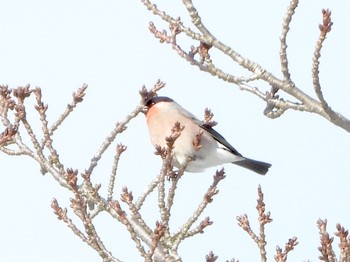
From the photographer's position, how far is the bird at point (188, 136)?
→ 6548 millimetres

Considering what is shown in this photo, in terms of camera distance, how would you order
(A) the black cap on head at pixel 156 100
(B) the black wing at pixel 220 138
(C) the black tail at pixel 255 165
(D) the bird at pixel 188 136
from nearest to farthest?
1. (D) the bird at pixel 188 136
2. (B) the black wing at pixel 220 138
3. (A) the black cap on head at pixel 156 100
4. (C) the black tail at pixel 255 165

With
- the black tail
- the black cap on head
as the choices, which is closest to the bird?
the black cap on head

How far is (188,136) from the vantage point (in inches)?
254

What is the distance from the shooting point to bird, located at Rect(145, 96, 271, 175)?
21.5 feet

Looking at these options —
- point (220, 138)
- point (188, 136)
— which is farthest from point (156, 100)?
point (188, 136)

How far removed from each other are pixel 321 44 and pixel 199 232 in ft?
3.93

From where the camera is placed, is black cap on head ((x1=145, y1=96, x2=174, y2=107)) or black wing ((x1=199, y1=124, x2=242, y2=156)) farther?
black cap on head ((x1=145, y1=96, x2=174, y2=107))

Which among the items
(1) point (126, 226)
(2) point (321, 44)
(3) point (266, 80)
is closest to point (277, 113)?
(3) point (266, 80)

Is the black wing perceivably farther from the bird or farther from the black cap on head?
the black cap on head

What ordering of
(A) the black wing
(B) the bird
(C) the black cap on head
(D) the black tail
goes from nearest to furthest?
(B) the bird < (A) the black wing < (C) the black cap on head < (D) the black tail

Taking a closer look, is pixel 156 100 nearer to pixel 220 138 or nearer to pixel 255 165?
pixel 220 138

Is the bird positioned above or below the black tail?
below

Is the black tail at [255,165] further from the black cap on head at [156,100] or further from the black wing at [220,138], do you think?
the black cap on head at [156,100]

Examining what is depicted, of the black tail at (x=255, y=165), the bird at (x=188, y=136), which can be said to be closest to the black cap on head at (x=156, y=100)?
the bird at (x=188, y=136)
